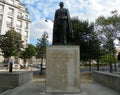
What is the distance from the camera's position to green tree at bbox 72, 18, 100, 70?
30859mm

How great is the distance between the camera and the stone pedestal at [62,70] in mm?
9922

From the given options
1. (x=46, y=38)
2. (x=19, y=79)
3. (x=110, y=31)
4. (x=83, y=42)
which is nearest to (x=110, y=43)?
(x=110, y=31)

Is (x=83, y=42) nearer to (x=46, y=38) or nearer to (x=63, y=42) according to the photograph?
(x=46, y=38)

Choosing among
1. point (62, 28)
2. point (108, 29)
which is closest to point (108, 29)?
point (108, 29)

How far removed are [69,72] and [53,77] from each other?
2.74ft

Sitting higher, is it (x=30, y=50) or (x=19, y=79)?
(x=30, y=50)

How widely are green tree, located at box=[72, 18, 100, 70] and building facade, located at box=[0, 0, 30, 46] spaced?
31755 mm

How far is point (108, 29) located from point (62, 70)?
72.8 ft

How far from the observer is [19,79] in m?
13.8

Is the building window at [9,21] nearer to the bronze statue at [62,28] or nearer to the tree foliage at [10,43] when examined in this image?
the tree foliage at [10,43]

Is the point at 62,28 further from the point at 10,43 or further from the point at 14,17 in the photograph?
the point at 14,17

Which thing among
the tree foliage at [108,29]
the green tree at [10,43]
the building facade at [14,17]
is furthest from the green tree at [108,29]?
the building facade at [14,17]

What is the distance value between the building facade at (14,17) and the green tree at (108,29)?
33966 mm

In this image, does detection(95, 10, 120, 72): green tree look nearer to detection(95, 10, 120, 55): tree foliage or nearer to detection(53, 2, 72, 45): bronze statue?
detection(95, 10, 120, 55): tree foliage
